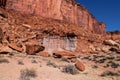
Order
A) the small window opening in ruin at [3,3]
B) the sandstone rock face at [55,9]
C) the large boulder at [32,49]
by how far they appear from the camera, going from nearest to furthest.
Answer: the large boulder at [32,49]
the small window opening in ruin at [3,3]
the sandstone rock face at [55,9]

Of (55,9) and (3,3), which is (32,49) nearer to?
(3,3)

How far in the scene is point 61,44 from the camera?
28953mm

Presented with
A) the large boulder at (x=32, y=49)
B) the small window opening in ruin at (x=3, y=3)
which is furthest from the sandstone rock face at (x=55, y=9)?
the large boulder at (x=32, y=49)

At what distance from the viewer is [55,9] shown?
45125 millimetres

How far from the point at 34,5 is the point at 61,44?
45.3 feet

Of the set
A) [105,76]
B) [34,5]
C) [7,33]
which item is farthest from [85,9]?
[105,76]

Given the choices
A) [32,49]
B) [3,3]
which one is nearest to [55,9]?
[3,3]

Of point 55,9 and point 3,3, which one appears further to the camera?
point 55,9

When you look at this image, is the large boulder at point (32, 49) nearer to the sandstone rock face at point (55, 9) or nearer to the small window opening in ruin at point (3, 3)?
the sandstone rock face at point (55, 9)

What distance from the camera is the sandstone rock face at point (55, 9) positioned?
3678cm

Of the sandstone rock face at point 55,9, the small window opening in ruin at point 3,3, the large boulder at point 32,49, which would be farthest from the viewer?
the sandstone rock face at point 55,9

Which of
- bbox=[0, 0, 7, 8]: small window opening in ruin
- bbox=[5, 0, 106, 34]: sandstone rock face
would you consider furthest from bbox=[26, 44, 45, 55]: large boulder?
bbox=[0, 0, 7, 8]: small window opening in ruin

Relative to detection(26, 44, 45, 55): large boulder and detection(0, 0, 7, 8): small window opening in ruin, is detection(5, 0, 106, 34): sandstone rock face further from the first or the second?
detection(26, 44, 45, 55): large boulder

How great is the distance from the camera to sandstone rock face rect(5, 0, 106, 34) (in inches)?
1448
